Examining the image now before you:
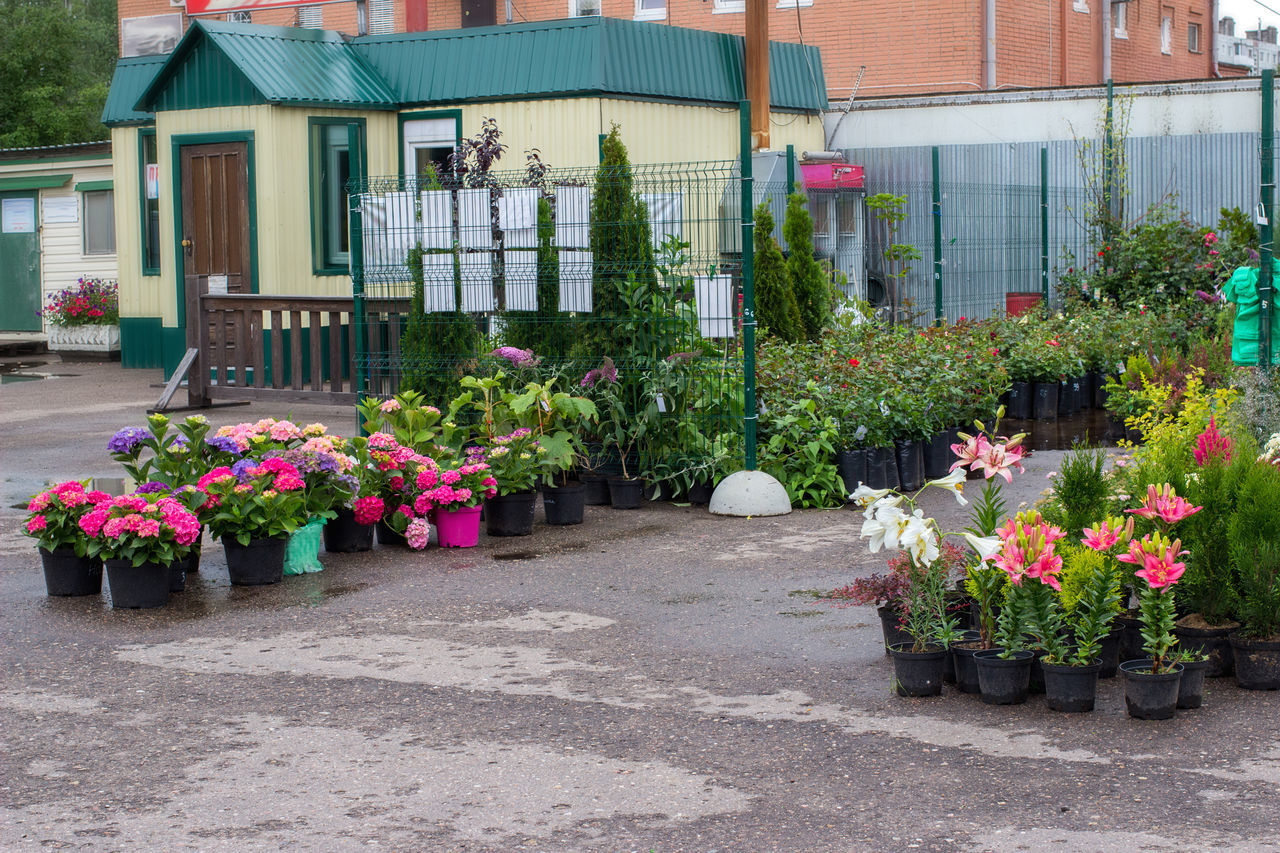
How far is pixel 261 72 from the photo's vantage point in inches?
661

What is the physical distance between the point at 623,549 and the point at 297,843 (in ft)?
14.2

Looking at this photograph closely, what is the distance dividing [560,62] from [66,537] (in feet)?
34.0

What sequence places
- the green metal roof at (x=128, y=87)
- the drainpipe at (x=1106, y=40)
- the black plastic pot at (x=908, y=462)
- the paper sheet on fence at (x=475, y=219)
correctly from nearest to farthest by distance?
the black plastic pot at (x=908, y=462) < the paper sheet on fence at (x=475, y=219) < the green metal roof at (x=128, y=87) < the drainpipe at (x=1106, y=40)

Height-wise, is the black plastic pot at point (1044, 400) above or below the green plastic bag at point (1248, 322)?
below

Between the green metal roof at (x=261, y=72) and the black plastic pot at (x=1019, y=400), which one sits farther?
the green metal roof at (x=261, y=72)

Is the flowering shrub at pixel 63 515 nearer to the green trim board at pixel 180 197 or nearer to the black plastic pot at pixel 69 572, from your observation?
the black plastic pot at pixel 69 572

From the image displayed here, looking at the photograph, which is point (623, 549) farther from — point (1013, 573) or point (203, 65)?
point (203, 65)

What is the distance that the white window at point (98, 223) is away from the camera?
23.5 meters

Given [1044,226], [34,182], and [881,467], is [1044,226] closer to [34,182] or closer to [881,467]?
[881,467]

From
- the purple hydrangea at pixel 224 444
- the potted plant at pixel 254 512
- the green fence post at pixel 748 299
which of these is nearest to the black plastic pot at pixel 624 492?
the green fence post at pixel 748 299

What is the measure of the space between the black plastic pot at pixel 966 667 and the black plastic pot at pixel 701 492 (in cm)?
416

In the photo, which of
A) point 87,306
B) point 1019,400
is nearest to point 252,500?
point 1019,400

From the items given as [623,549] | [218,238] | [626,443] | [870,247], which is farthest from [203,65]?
[623,549]

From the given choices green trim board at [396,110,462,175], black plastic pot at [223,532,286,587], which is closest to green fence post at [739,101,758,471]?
black plastic pot at [223,532,286,587]
